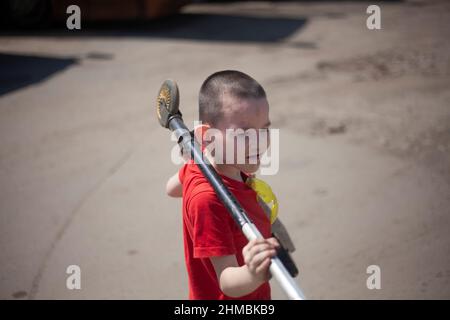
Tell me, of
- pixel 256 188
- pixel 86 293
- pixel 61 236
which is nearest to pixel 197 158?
pixel 256 188

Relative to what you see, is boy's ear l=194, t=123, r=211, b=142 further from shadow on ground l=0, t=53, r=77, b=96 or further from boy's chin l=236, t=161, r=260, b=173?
shadow on ground l=0, t=53, r=77, b=96

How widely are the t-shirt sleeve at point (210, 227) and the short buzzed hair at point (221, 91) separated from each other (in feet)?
0.89

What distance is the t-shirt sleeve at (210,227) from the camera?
1371 millimetres

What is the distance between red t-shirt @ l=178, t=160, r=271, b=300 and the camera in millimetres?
1381

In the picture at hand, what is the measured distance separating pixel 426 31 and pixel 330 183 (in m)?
6.95

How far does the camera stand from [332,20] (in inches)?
458

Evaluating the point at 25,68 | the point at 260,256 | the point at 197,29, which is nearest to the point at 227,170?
the point at 260,256

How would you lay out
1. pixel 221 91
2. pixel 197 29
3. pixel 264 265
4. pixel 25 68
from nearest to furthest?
pixel 264 265 → pixel 221 91 → pixel 25 68 → pixel 197 29

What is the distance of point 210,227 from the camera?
1.39 metres

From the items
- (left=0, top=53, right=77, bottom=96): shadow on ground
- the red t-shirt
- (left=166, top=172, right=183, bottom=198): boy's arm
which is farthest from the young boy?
(left=0, top=53, right=77, bottom=96): shadow on ground

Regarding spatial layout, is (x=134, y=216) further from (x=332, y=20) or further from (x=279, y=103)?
(x=332, y=20)

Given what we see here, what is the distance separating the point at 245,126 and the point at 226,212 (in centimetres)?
27

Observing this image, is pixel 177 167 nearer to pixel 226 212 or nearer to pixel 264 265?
pixel 226 212
